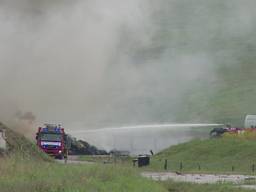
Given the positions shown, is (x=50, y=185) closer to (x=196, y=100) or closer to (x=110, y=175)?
(x=110, y=175)

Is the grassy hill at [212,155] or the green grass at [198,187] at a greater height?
the grassy hill at [212,155]

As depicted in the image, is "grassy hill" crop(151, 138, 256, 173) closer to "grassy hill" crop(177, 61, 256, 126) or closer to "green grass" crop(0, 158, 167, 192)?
"green grass" crop(0, 158, 167, 192)

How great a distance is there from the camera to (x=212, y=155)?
5597cm

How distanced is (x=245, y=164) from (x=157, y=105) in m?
64.6

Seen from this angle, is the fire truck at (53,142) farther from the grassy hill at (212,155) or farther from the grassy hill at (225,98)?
the grassy hill at (225,98)

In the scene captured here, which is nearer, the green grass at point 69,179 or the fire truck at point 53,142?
the green grass at point 69,179

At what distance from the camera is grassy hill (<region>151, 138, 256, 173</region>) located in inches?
1945

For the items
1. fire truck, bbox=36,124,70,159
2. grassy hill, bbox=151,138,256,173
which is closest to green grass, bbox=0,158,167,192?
grassy hill, bbox=151,138,256,173

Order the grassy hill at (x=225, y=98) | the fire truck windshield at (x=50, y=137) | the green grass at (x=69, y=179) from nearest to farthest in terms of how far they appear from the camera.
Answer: the green grass at (x=69, y=179) → the fire truck windshield at (x=50, y=137) → the grassy hill at (x=225, y=98)

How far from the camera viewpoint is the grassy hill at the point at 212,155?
4941 cm

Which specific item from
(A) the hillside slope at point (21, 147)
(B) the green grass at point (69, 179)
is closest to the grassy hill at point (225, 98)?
(A) the hillside slope at point (21, 147)

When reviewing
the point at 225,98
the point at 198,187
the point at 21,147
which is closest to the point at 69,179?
the point at 198,187

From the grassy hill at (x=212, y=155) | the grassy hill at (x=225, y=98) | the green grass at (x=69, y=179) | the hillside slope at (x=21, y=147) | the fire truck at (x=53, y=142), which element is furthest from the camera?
the grassy hill at (x=225, y=98)

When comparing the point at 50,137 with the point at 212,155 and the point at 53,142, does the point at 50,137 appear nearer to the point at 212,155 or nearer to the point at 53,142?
the point at 53,142
